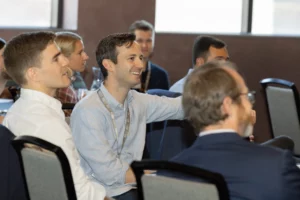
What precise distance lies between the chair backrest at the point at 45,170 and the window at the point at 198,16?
463cm

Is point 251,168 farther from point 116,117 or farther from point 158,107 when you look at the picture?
point 158,107

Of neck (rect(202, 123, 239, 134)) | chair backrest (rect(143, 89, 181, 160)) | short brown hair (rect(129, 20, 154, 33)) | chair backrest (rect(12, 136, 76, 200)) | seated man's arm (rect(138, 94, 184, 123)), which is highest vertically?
short brown hair (rect(129, 20, 154, 33))

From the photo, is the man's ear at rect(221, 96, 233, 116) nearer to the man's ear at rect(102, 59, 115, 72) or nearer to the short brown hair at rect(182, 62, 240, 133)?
the short brown hair at rect(182, 62, 240, 133)

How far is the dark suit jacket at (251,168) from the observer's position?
227 centimetres

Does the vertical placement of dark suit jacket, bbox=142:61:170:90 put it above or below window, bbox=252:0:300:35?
below

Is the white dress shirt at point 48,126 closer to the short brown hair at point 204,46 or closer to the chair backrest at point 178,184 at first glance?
the chair backrest at point 178,184

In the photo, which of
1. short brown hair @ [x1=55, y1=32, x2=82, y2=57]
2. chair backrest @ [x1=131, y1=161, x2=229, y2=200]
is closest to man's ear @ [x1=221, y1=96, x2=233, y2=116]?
chair backrest @ [x1=131, y1=161, x2=229, y2=200]

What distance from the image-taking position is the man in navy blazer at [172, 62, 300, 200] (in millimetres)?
2279

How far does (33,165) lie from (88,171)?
80cm

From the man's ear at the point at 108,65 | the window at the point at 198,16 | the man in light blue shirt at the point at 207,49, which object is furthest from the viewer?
the window at the point at 198,16

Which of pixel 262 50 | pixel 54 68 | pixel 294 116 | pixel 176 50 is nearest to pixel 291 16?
pixel 262 50

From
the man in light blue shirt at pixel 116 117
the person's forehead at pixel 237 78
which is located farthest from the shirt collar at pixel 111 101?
the person's forehead at pixel 237 78

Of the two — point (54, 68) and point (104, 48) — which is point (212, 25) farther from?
point (54, 68)

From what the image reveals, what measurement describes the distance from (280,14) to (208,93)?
207 inches
